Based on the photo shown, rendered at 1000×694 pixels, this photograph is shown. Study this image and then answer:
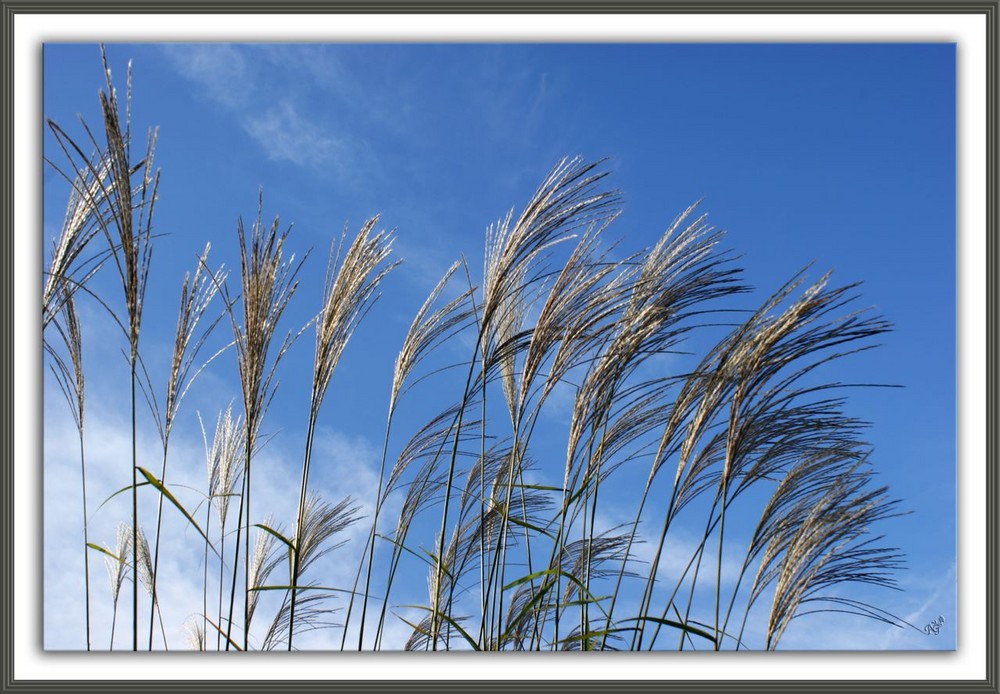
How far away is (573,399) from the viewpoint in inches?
90.4

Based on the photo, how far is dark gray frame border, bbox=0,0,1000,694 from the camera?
226cm

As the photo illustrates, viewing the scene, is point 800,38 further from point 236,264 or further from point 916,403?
point 236,264

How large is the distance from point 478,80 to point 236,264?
108 cm

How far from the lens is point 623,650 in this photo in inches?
91.0

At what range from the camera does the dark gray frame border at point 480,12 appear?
2262 millimetres

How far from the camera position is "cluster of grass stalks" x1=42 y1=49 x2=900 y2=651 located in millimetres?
2158

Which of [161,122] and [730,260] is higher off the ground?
[161,122]

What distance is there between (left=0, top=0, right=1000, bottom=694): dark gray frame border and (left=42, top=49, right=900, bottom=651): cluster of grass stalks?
0.44ft

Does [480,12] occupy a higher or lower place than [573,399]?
higher

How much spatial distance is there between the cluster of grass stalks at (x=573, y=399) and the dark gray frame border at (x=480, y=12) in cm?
14

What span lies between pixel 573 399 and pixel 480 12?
3.84 feet

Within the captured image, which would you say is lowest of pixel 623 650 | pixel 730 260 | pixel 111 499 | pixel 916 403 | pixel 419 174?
pixel 623 650

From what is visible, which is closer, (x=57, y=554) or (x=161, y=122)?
Answer: (x=57, y=554)

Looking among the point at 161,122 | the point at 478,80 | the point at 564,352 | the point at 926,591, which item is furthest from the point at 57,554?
the point at 926,591
